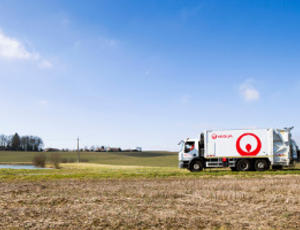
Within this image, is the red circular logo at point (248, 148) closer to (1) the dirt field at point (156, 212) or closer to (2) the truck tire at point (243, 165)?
(2) the truck tire at point (243, 165)

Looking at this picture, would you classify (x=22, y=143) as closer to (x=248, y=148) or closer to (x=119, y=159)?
(x=119, y=159)

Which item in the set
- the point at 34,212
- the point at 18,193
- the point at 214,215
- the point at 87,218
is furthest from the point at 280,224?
the point at 18,193

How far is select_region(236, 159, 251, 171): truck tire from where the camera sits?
86.0 feet

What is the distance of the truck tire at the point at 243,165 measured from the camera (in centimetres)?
2622

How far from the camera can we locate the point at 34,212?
7508mm

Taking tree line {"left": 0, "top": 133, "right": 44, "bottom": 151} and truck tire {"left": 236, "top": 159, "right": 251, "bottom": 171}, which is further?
tree line {"left": 0, "top": 133, "right": 44, "bottom": 151}

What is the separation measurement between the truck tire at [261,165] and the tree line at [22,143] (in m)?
125

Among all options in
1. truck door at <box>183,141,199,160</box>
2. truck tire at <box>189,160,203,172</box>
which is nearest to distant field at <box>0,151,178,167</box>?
truck door at <box>183,141,199,160</box>

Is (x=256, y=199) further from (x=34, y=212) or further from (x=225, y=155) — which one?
(x=225, y=155)

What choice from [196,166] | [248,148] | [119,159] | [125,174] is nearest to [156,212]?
[125,174]

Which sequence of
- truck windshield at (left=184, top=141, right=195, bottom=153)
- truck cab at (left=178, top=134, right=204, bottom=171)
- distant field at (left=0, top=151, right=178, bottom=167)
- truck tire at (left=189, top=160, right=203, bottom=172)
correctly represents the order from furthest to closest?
distant field at (left=0, top=151, right=178, bottom=167) < truck windshield at (left=184, top=141, right=195, bottom=153) < truck cab at (left=178, top=134, right=204, bottom=171) < truck tire at (left=189, top=160, right=203, bottom=172)

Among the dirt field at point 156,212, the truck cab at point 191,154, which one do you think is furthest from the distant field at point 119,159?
the dirt field at point 156,212

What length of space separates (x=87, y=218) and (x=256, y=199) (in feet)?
17.5

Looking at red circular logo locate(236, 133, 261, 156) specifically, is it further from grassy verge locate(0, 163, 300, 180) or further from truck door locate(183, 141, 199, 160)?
truck door locate(183, 141, 199, 160)
